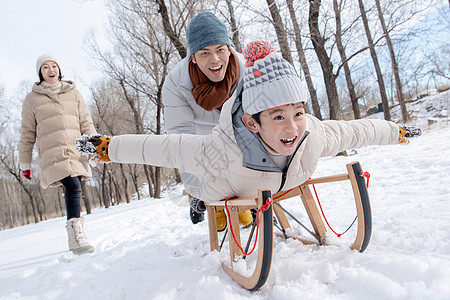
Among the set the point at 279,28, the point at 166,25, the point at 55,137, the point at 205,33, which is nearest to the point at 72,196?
the point at 55,137

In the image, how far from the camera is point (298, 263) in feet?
5.10

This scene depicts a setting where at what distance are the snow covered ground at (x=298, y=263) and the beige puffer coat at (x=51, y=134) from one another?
836mm

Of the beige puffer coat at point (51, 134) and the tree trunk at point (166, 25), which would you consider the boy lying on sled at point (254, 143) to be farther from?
the tree trunk at point (166, 25)

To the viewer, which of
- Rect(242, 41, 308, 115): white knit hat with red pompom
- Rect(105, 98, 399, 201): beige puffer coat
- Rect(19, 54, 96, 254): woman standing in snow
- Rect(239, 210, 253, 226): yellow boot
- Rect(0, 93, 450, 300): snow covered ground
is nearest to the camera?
Rect(0, 93, 450, 300): snow covered ground

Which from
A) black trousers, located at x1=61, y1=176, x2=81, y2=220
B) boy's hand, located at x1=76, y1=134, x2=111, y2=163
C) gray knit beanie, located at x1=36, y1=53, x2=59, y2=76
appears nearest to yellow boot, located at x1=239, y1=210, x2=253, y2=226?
boy's hand, located at x1=76, y1=134, x2=111, y2=163

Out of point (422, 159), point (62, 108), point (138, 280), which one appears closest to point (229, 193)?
point (138, 280)

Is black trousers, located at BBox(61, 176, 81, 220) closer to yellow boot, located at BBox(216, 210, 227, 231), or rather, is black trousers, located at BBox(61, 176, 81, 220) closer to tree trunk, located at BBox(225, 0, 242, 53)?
yellow boot, located at BBox(216, 210, 227, 231)

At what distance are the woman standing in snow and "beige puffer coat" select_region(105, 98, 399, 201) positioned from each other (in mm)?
1472

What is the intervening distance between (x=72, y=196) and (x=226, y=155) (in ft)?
6.54

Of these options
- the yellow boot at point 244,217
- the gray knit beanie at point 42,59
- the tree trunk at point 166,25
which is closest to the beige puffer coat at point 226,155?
the yellow boot at point 244,217

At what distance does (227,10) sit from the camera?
28.4ft

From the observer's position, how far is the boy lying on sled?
1.50 m

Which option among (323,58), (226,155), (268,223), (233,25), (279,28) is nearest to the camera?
(268,223)

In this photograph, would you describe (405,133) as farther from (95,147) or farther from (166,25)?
(166,25)
